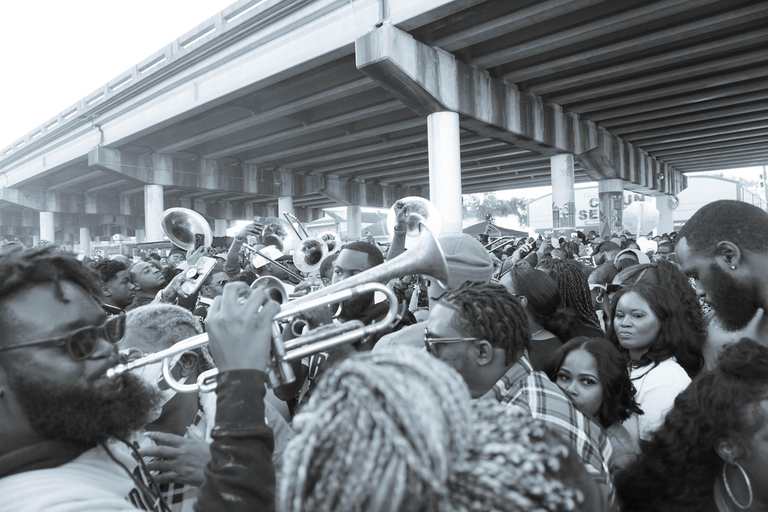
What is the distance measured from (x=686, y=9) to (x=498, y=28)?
12.7 ft

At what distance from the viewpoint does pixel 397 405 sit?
814 millimetres

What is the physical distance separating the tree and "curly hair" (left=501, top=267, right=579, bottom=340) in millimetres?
60250

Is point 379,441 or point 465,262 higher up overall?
point 465,262

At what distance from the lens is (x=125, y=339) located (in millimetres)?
2449

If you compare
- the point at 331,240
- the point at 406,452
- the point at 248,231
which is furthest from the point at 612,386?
the point at 331,240

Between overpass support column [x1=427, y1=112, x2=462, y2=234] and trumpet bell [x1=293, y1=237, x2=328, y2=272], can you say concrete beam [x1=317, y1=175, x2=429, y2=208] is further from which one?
trumpet bell [x1=293, y1=237, x2=328, y2=272]

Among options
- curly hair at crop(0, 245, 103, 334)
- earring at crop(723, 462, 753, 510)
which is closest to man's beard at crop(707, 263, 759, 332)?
earring at crop(723, 462, 753, 510)

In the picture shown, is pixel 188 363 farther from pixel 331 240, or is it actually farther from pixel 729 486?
pixel 331 240

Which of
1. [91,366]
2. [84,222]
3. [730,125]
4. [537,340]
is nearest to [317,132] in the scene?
[730,125]

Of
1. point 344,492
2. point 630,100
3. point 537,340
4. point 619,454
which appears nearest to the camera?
point 344,492

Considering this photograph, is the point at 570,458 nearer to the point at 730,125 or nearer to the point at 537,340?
the point at 537,340

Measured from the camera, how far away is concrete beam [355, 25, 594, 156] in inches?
505

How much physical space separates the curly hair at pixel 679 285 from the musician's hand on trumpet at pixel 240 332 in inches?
106

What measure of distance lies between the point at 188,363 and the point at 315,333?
1013mm
